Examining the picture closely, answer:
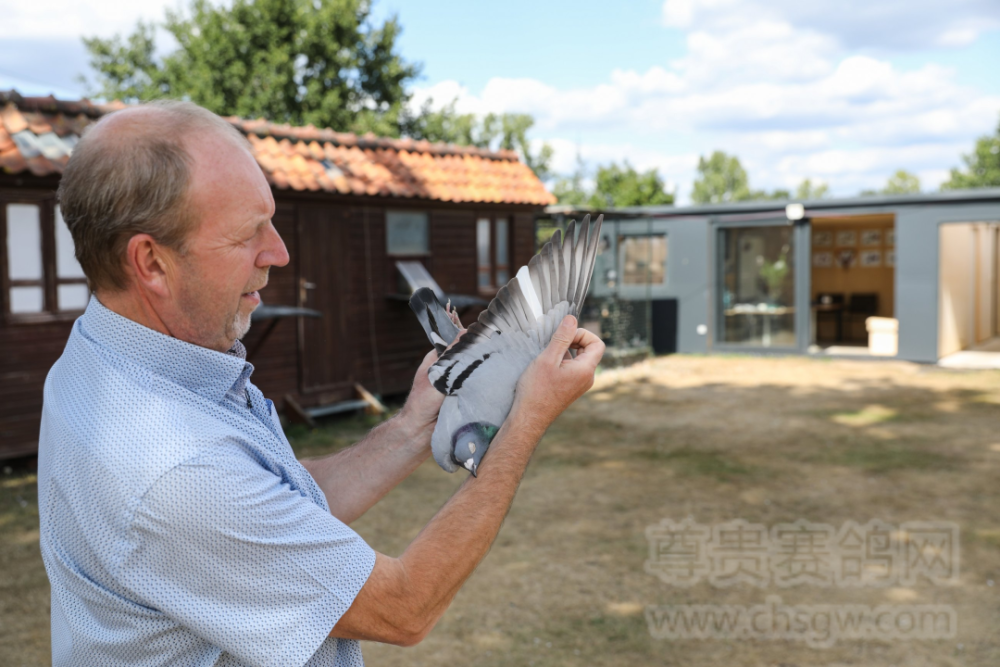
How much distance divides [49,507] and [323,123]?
3148cm

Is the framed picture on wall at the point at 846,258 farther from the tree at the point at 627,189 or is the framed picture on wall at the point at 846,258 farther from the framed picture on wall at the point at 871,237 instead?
the tree at the point at 627,189

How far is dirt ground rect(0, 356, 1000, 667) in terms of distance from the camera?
173 inches

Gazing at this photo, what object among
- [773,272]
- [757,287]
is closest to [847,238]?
[773,272]

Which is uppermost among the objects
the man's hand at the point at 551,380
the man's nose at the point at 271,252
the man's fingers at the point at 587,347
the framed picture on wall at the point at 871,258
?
the framed picture on wall at the point at 871,258

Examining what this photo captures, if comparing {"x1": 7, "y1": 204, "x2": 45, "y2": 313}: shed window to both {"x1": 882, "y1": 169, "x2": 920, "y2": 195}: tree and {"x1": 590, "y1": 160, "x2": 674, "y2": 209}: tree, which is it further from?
{"x1": 882, "y1": 169, "x2": 920, "y2": 195}: tree

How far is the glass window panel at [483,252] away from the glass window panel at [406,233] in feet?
3.76

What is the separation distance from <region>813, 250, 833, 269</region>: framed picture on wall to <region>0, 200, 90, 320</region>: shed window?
17.9m

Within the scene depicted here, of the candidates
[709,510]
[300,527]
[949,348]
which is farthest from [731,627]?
[949,348]

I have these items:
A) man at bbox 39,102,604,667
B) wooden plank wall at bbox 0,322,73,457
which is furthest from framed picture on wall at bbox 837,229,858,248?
man at bbox 39,102,604,667

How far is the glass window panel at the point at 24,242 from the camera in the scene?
7.78m

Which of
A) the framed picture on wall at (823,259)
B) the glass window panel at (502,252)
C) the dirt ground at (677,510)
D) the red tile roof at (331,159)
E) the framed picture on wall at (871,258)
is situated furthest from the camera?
the framed picture on wall at (823,259)

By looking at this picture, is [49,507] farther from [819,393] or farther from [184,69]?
[184,69]

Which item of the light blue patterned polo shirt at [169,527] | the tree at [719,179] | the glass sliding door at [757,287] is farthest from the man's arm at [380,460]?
the tree at [719,179]

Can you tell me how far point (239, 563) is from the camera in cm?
119
